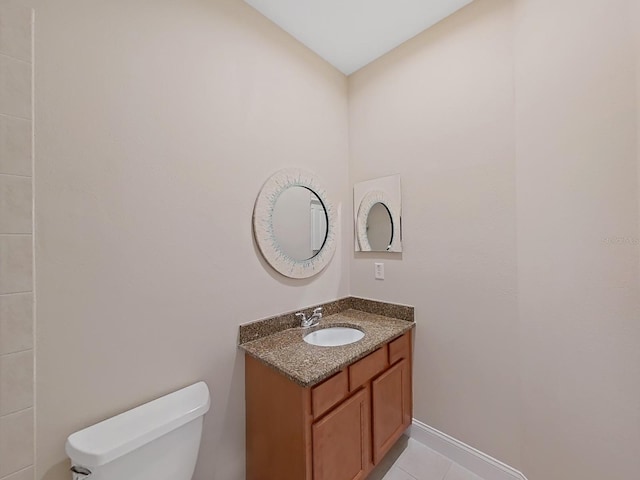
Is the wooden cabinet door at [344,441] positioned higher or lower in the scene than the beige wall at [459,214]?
lower

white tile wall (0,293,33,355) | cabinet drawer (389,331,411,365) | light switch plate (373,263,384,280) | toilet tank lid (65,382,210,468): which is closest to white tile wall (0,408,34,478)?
toilet tank lid (65,382,210,468)

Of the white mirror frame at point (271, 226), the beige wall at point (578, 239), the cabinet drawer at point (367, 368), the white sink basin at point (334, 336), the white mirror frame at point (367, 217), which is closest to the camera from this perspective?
the beige wall at point (578, 239)

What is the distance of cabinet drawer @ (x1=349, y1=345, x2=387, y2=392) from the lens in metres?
1.27

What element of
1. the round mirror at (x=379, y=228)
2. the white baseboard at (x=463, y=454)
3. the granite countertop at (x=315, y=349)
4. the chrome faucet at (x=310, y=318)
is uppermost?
the round mirror at (x=379, y=228)

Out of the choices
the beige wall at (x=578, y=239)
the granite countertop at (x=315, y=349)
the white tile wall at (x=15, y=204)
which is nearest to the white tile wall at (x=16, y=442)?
the white tile wall at (x=15, y=204)

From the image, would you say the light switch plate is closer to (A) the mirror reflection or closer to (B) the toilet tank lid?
(A) the mirror reflection

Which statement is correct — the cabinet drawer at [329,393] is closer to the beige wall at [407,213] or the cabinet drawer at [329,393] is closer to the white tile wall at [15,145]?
the beige wall at [407,213]

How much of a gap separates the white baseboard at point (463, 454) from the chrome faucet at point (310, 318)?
97 centimetres

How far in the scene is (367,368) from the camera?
4.42ft

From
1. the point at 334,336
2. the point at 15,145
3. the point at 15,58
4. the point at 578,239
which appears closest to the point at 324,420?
the point at 334,336

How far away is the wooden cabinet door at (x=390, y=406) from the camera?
4.61 feet

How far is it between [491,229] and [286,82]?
61.1 inches

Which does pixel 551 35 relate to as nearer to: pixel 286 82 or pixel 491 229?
pixel 491 229

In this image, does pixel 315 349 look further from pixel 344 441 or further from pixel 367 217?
pixel 367 217
